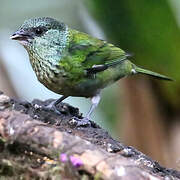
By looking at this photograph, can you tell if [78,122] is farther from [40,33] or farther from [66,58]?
[40,33]

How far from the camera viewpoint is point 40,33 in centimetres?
476

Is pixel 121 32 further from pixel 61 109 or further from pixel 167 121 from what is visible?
pixel 61 109

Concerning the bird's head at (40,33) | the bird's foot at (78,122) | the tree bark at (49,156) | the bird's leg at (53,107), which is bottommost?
the bird's foot at (78,122)

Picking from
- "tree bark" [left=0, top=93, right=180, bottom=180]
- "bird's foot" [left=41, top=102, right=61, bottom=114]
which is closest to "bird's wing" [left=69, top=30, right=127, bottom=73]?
"bird's foot" [left=41, top=102, right=61, bottom=114]

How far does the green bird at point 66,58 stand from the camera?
465 cm

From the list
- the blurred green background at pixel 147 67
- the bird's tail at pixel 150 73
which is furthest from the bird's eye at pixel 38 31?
the bird's tail at pixel 150 73

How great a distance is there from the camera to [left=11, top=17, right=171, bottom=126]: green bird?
4.65m

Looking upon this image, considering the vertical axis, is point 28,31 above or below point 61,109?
above

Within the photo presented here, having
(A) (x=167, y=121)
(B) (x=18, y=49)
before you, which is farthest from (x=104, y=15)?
(B) (x=18, y=49)

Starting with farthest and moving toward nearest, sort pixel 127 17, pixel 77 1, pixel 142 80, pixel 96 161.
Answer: pixel 77 1
pixel 142 80
pixel 127 17
pixel 96 161

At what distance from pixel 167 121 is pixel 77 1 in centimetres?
191

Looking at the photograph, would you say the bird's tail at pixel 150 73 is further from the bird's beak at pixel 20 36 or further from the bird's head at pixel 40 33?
the bird's beak at pixel 20 36

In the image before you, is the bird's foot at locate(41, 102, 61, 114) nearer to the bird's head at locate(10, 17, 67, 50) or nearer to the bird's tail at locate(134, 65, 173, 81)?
the bird's head at locate(10, 17, 67, 50)

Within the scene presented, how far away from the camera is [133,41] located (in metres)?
5.46
